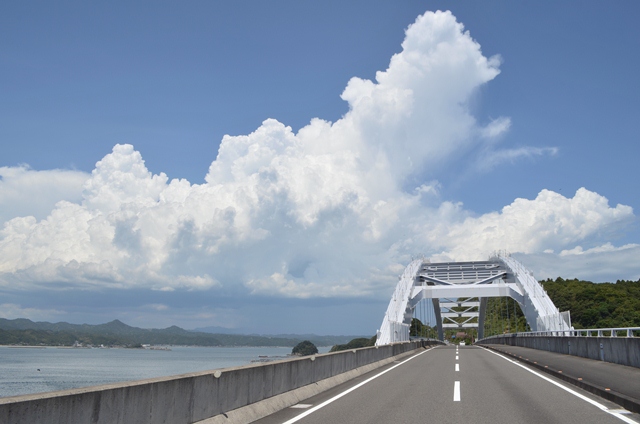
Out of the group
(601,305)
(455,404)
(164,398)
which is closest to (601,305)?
(601,305)

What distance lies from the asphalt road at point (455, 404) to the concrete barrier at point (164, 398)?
0.65 meters

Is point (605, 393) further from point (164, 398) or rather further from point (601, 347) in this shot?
point (601, 347)

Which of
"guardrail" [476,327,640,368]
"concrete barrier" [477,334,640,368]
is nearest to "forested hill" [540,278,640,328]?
"concrete barrier" [477,334,640,368]

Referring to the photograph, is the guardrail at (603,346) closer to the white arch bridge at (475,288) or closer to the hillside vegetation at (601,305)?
the white arch bridge at (475,288)

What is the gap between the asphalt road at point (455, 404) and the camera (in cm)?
941

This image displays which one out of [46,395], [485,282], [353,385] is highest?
[485,282]

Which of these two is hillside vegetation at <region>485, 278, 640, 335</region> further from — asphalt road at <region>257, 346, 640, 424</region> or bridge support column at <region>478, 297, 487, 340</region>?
asphalt road at <region>257, 346, 640, 424</region>

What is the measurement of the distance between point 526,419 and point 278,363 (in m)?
4.66

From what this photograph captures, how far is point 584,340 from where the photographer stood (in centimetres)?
2450

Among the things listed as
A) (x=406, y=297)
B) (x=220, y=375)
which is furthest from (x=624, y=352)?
(x=406, y=297)

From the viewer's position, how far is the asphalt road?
9.41 metres

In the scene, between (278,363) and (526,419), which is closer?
(526,419)

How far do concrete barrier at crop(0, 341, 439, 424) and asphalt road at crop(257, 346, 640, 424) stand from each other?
0.65 metres

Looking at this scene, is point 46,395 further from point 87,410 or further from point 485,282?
point 485,282
